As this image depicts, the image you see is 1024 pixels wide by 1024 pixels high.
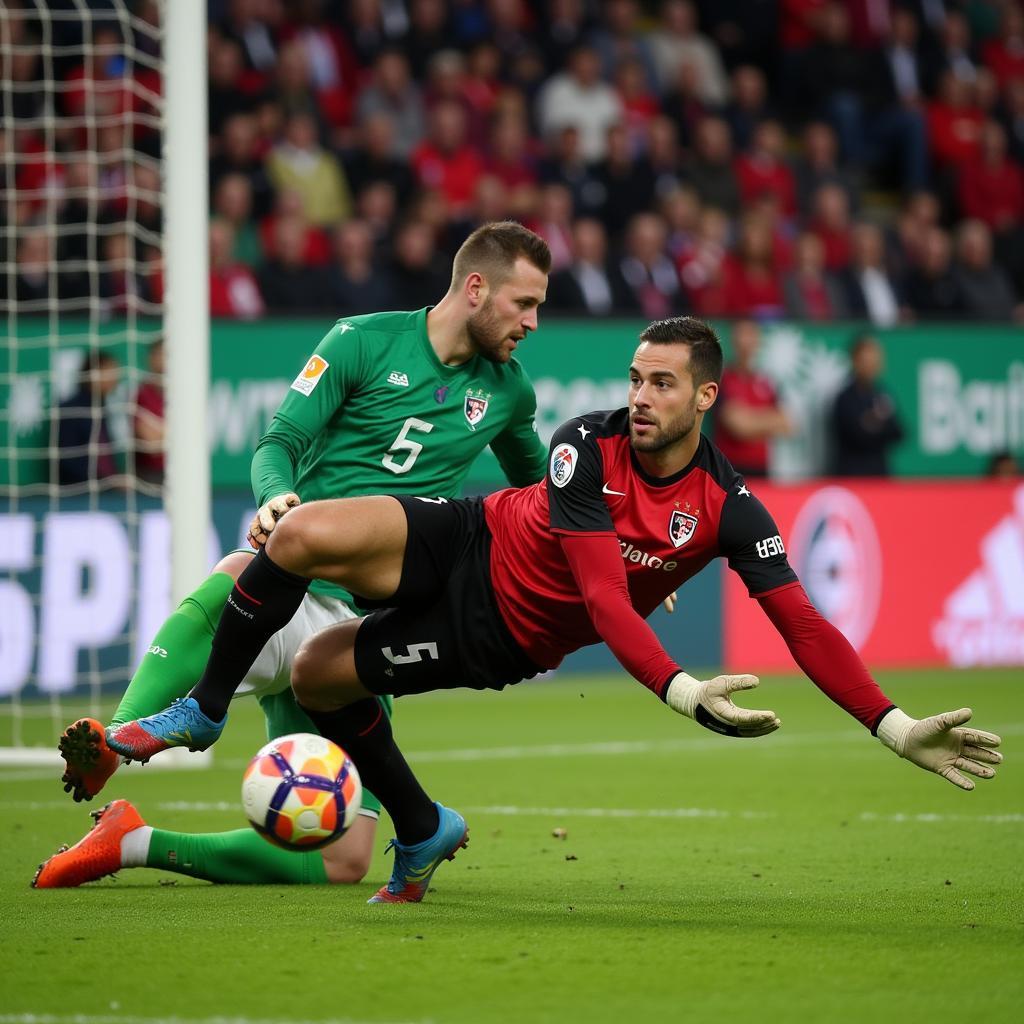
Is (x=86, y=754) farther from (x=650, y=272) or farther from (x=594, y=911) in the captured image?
(x=650, y=272)

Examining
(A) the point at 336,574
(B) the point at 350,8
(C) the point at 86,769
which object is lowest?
(C) the point at 86,769

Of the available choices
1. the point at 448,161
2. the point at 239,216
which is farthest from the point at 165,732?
the point at 448,161

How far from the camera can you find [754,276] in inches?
605

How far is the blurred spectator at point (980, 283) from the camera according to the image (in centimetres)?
1633

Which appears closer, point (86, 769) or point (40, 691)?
point (86, 769)

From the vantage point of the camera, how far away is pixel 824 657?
209 inches

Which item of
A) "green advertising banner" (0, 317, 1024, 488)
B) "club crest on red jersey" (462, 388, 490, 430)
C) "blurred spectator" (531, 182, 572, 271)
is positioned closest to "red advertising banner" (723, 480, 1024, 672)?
"green advertising banner" (0, 317, 1024, 488)

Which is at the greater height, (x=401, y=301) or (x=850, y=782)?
(x=401, y=301)

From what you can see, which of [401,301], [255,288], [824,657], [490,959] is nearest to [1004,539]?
[401,301]

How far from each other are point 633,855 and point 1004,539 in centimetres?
883

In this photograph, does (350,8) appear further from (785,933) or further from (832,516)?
(785,933)

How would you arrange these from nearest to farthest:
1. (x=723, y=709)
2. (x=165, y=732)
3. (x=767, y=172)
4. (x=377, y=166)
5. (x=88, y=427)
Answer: (x=723, y=709) → (x=165, y=732) → (x=88, y=427) → (x=377, y=166) → (x=767, y=172)

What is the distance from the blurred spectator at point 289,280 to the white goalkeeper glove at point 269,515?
27.2 feet

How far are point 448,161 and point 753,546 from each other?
34.7ft
